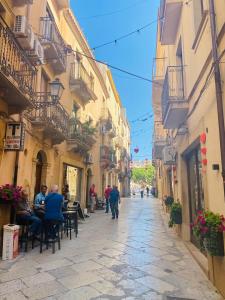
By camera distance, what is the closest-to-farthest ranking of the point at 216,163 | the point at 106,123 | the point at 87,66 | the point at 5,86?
the point at 216,163
the point at 5,86
the point at 87,66
the point at 106,123

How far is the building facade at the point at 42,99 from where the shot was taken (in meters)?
6.45

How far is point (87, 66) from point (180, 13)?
10.5 meters

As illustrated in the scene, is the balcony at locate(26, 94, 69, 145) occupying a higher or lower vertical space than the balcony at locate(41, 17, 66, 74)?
lower

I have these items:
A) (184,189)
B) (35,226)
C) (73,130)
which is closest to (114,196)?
(73,130)

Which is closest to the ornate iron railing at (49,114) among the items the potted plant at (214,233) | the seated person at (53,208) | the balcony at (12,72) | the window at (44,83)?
the window at (44,83)

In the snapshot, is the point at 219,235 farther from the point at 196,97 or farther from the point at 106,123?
the point at 106,123

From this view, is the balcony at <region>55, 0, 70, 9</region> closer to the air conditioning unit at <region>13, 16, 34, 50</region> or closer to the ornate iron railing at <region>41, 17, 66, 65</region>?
the ornate iron railing at <region>41, 17, 66, 65</region>

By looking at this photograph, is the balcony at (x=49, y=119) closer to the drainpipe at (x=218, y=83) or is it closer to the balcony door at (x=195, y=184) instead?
the balcony door at (x=195, y=184)

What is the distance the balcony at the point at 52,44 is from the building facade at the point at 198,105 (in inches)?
161

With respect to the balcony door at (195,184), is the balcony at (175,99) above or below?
above

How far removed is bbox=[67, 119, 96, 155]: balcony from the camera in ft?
40.9

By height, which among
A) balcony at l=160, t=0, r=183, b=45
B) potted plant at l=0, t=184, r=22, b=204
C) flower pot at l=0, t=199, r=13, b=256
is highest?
balcony at l=160, t=0, r=183, b=45

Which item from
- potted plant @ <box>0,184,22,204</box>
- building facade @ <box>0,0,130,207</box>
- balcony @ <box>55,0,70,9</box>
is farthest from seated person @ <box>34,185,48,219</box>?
balcony @ <box>55,0,70,9</box>

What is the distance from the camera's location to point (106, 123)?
21.9 meters
